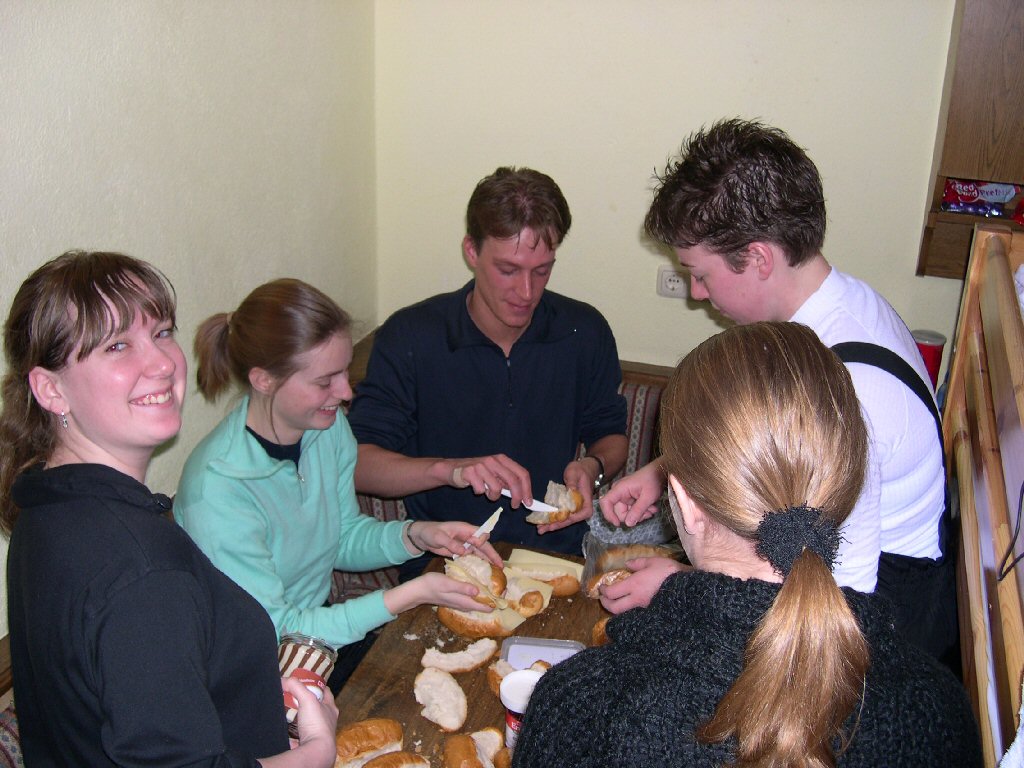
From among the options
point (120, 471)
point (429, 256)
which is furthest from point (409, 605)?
point (429, 256)

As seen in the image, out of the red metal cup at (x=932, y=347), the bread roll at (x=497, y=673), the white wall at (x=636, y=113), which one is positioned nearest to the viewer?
the bread roll at (x=497, y=673)

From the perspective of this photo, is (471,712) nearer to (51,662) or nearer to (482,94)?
(51,662)

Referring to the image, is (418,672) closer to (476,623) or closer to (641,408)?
(476,623)

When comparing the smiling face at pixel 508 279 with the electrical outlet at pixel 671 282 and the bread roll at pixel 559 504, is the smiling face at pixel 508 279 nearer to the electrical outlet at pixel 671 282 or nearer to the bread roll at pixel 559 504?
the bread roll at pixel 559 504

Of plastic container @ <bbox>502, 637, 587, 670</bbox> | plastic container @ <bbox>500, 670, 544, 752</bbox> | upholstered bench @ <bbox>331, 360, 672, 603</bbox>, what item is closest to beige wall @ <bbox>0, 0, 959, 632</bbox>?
upholstered bench @ <bbox>331, 360, 672, 603</bbox>

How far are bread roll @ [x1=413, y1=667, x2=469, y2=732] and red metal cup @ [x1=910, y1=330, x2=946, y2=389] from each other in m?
2.13

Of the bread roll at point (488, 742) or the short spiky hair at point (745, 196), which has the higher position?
the short spiky hair at point (745, 196)

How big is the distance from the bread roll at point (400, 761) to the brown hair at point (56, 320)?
0.72 meters

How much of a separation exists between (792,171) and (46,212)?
4.96ft

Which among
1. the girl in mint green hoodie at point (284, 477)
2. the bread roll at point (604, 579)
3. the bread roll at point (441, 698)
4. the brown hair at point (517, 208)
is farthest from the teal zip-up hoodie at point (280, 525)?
the brown hair at point (517, 208)

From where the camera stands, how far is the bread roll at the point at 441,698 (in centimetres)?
154

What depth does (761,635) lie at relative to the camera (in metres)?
0.92

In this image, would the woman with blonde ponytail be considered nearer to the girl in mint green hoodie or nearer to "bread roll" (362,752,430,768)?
"bread roll" (362,752,430,768)

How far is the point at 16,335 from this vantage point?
4.16ft
